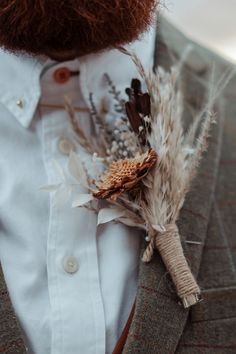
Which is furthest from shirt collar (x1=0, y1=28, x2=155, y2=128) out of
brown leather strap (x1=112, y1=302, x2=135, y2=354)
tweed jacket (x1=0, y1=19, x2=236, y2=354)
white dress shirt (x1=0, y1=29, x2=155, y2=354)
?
brown leather strap (x1=112, y1=302, x2=135, y2=354)

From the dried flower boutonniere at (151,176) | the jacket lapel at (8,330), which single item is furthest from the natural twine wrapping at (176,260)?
the jacket lapel at (8,330)

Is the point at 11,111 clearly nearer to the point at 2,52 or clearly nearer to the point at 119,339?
the point at 2,52

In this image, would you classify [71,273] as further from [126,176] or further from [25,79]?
[25,79]

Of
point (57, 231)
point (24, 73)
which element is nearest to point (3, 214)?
point (57, 231)

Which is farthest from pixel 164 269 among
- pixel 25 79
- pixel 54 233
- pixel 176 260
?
pixel 25 79

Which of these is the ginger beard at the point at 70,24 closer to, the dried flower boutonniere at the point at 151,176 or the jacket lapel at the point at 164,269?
the dried flower boutonniere at the point at 151,176

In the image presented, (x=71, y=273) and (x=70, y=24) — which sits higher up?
(x=70, y=24)
